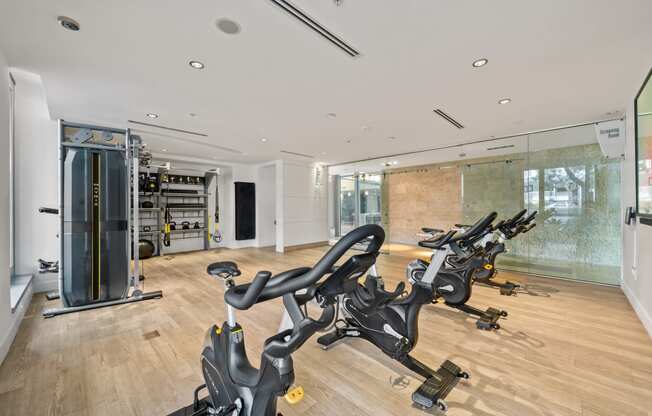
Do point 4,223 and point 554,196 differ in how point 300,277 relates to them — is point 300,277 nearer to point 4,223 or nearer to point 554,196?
point 4,223

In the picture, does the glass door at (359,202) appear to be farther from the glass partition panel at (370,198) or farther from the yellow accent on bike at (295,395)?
the yellow accent on bike at (295,395)

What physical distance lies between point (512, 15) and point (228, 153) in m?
6.36

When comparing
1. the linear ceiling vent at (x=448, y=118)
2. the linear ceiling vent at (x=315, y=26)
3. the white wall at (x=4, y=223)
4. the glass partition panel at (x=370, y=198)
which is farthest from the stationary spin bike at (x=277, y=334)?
the glass partition panel at (x=370, y=198)

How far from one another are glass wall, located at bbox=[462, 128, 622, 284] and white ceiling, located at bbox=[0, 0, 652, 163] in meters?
0.72

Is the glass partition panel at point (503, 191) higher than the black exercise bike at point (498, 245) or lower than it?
higher

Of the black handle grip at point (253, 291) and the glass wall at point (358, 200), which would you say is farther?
the glass wall at point (358, 200)

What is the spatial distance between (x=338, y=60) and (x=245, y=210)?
6.68 metres

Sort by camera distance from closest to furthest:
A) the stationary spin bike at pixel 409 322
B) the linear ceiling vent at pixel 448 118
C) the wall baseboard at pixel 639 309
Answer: the stationary spin bike at pixel 409 322, the wall baseboard at pixel 639 309, the linear ceiling vent at pixel 448 118

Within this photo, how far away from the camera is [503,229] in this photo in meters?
3.67

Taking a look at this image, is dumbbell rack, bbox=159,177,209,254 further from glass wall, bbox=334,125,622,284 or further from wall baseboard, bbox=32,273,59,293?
glass wall, bbox=334,125,622,284

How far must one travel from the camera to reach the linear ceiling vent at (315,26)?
1.86 m

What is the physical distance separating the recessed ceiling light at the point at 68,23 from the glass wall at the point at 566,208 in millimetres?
6628

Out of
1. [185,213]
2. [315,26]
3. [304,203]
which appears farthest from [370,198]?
[315,26]

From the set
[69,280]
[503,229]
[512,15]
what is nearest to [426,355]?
[503,229]
